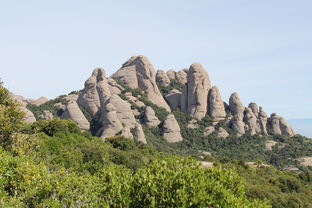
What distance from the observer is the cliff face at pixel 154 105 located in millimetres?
98375

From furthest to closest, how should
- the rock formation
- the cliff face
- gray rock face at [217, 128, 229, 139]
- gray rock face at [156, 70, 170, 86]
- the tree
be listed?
gray rock face at [156, 70, 170, 86] → gray rock face at [217, 128, 229, 139] → the rock formation → the cliff face → the tree

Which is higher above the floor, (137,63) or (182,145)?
(137,63)

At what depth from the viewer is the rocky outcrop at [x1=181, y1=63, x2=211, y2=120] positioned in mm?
118750

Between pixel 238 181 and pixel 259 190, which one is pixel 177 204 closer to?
pixel 238 181

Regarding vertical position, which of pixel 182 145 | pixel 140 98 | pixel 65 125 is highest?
pixel 140 98

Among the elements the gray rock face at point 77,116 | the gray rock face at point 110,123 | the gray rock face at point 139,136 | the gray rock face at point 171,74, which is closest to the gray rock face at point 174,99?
the gray rock face at point 171,74

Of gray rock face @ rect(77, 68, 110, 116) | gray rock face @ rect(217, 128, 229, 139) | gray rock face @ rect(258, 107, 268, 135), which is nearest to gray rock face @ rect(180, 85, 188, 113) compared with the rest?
gray rock face @ rect(217, 128, 229, 139)

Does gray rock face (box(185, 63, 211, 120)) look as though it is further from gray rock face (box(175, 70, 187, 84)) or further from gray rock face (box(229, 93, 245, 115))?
gray rock face (box(175, 70, 187, 84))

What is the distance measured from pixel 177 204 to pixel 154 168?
401 centimetres

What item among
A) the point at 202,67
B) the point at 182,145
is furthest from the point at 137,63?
the point at 182,145

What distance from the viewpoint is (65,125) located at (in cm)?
7062

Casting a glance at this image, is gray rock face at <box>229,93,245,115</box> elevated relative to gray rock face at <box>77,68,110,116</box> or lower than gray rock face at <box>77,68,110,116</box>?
lower

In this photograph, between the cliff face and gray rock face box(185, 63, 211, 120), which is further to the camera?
gray rock face box(185, 63, 211, 120)

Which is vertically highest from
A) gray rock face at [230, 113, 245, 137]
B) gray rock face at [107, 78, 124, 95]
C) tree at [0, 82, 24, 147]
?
gray rock face at [107, 78, 124, 95]
